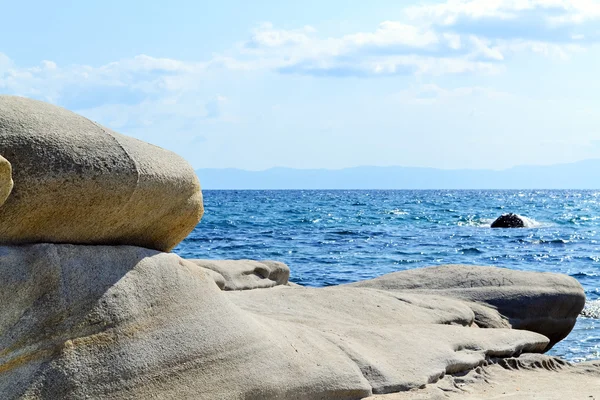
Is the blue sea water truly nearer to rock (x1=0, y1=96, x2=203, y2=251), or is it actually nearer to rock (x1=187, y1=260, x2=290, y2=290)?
rock (x1=187, y1=260, x2=290, y2=290)

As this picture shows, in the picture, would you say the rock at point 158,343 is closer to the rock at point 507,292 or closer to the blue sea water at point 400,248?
the rock at point 507,292

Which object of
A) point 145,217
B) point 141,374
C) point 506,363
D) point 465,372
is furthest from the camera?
point 506,363

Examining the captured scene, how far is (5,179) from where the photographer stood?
3955 mm

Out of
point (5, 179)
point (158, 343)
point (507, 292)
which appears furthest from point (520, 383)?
point (5, 179)

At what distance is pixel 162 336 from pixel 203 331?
11.8 inches

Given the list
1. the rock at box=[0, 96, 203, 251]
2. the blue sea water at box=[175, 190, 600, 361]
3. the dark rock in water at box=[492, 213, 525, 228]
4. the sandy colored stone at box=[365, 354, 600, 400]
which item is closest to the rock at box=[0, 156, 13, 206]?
the rock at box=[0, 96, 203, 251]

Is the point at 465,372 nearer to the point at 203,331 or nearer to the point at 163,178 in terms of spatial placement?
the point at 203,331

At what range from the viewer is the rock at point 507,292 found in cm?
891

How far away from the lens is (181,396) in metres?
4.62

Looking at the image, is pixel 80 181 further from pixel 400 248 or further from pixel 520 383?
pixel 400 248

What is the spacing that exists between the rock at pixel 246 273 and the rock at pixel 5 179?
4.16 metres

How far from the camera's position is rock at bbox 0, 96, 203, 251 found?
4.20 metres

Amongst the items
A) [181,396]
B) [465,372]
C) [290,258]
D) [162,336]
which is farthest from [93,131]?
[290,258]

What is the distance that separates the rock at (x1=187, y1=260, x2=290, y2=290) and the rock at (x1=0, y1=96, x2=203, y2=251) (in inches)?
130
